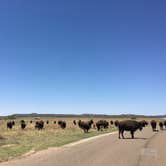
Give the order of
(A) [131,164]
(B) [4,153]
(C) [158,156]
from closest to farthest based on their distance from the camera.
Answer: (A) [131,164], (C) [158,156], (B) [4,153]

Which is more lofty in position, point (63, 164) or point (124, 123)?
point (124, 123)

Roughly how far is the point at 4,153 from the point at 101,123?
135ft

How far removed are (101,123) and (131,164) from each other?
47.3 m

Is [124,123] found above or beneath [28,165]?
above

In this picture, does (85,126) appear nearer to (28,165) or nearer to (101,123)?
(101,123)

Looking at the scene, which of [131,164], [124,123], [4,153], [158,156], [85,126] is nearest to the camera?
[131,164]

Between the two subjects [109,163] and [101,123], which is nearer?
[109,163]

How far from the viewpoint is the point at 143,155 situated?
73.9 ft

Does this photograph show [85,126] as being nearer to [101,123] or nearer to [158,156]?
[101,123]

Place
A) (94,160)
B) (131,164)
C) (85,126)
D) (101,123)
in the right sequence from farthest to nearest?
(101,123), (85,126), (94,160), (131,164)

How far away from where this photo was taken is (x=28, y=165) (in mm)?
18891

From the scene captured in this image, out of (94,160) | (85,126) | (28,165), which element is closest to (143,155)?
(94,160)

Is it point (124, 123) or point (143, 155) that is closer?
point (143, 155)

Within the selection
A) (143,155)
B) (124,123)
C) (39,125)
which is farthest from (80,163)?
(39,125)
